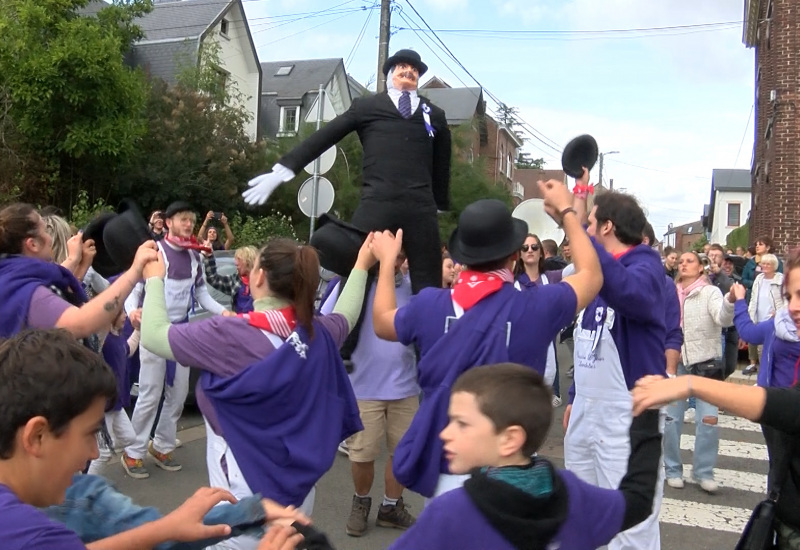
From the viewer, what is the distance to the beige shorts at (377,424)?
4988 millimetres

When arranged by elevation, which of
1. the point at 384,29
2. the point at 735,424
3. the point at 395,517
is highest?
the point at 384,29

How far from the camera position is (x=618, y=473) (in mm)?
3834

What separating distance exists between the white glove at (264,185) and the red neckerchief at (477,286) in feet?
4.96

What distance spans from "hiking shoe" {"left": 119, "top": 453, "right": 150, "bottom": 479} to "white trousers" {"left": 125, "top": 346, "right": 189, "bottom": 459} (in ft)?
0.15

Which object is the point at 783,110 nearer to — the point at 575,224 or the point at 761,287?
the point at 761,287

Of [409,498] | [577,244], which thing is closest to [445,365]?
[577,244]

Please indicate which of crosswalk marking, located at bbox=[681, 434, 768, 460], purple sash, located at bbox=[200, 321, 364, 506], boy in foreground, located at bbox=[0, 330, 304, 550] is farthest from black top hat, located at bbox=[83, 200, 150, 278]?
crosswalk marking, located at bbox=[681, 434, 768, 460]

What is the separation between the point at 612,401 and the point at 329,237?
1681mm

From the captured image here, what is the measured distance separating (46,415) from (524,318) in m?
1.88

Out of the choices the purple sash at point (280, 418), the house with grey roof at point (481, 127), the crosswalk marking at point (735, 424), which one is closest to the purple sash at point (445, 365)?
the purple sash at point (280, 418)

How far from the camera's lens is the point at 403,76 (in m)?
4.61

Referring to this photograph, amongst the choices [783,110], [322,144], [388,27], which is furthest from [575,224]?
[783,110]

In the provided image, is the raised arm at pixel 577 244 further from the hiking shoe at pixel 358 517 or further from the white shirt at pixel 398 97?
the hiking shoe at pixel 358 517

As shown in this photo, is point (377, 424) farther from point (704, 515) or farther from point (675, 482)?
point (675, 482)
